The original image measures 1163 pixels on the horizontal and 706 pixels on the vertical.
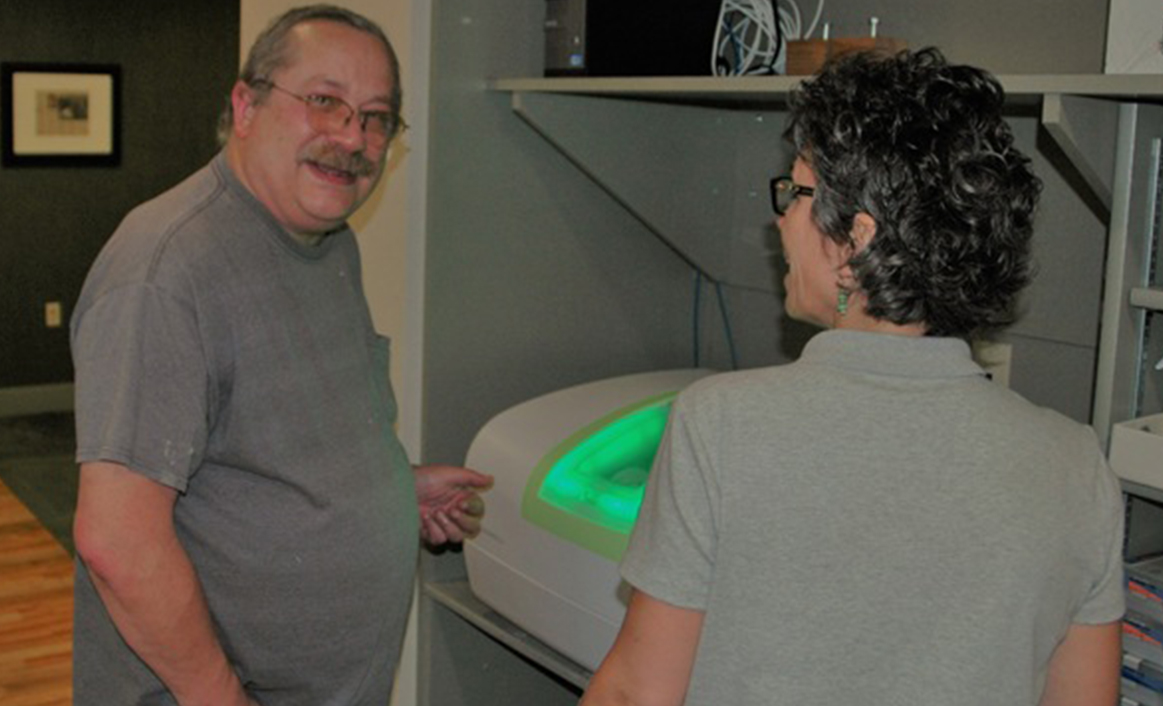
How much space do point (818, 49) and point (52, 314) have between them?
→ 212 inches

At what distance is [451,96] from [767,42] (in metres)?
0.55

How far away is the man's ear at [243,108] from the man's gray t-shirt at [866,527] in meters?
0.83

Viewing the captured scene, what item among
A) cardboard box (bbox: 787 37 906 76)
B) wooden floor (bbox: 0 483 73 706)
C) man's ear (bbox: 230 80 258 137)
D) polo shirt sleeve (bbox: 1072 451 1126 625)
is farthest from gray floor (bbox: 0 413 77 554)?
polo shirt sleeve (bbox: 1072 451 1126 625)

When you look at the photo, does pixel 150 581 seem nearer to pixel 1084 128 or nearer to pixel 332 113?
pixel 332 113

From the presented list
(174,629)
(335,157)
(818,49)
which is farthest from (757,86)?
(174,629)

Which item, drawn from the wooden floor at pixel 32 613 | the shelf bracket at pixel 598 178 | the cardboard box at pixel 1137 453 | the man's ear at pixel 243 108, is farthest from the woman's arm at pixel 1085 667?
the wooden floor at pixel 32 613

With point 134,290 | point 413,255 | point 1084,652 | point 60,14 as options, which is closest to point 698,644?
point 1084,652

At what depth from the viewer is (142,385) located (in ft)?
4.92

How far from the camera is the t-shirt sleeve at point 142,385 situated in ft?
4.87

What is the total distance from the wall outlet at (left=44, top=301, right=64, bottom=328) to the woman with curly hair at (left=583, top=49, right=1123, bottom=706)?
5.84 metres

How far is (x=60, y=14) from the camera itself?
20.9 ft

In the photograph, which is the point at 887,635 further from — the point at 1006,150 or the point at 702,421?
Result: the point at 1006,150

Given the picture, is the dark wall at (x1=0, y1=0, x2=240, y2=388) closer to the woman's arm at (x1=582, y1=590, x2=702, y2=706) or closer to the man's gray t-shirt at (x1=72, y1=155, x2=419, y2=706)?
the man's gray t-shirt at (x1=72, y1=155, x2=419, y2=706)

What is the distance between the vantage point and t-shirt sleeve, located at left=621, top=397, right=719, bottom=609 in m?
1.14
